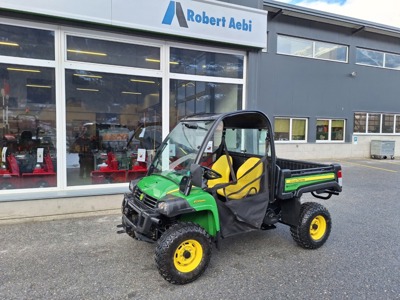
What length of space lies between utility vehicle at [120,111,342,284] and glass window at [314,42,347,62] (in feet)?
32.2

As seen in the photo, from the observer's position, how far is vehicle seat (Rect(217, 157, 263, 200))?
3.34 meters

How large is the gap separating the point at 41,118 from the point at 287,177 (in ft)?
15.8

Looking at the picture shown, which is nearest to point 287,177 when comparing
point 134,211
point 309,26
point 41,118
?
point 134,211

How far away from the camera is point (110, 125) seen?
20.4ft

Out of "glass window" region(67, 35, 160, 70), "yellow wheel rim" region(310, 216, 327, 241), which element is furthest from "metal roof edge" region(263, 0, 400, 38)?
"yellow wheel rim" region(310, 216, 327, 241)

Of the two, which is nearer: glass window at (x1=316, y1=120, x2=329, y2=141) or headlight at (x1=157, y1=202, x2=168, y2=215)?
headlight at (x1=157, y1=202, x2=168, y2=215)

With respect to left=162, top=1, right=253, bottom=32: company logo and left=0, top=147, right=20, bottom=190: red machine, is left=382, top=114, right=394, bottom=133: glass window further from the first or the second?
left=0, top=147, right=20, bottom=190: red machine

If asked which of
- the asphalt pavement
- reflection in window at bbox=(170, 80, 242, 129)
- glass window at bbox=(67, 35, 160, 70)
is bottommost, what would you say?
the asphalt pavement

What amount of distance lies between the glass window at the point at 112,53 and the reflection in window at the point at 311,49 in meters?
7.41

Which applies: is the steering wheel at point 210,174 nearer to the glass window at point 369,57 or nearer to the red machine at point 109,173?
the red machine at point 109,173

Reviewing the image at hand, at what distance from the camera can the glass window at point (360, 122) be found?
42.9 feet

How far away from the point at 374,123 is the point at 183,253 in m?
14.1

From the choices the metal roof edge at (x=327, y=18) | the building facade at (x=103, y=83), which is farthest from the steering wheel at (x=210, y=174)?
the metal roof edge at (x=327, y=18)

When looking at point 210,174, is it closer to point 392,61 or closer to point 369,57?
point 369,57
